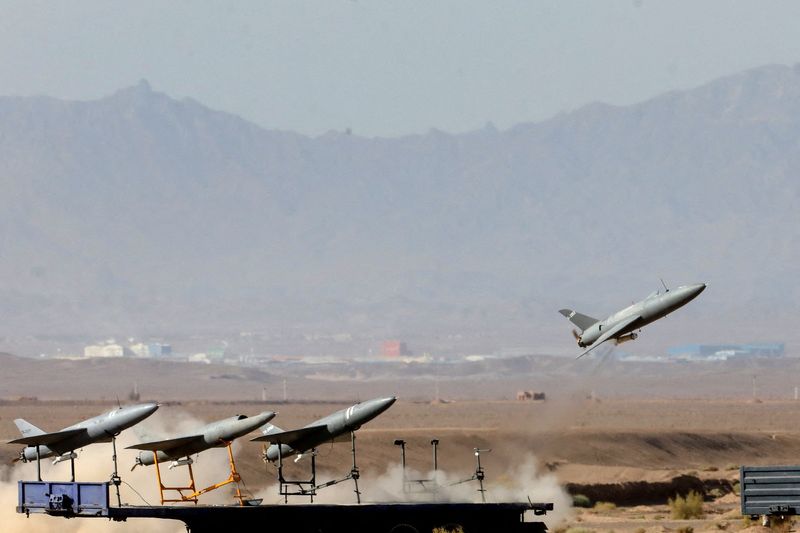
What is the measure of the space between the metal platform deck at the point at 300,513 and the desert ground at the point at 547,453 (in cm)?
279

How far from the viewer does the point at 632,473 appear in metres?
58.9

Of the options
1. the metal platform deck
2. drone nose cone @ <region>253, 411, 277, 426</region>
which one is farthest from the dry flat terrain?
the metal platform deck

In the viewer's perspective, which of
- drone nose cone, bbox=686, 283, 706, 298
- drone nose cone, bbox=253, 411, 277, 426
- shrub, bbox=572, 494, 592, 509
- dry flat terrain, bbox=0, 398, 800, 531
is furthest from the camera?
shrub, bbox=572, 494, 592, 509

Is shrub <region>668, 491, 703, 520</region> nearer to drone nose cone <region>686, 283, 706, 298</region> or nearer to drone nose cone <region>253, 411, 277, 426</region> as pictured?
drone nose cone <region>686, 283, 706, 298</region>

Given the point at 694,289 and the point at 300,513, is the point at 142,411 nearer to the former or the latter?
the point at 300,513

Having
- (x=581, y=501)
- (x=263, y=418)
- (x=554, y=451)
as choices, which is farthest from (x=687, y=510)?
(x=554, y=451)

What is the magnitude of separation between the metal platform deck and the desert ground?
2790 mm

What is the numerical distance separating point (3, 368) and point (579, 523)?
141577 mm

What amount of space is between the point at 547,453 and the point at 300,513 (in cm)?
3376

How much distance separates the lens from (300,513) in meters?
31.0

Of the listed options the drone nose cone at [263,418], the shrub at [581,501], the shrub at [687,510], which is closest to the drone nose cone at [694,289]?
the shrub at [687,510]

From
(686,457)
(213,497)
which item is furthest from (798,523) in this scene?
(686,457)

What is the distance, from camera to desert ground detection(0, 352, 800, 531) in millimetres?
41125

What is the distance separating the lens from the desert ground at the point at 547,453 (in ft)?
135
